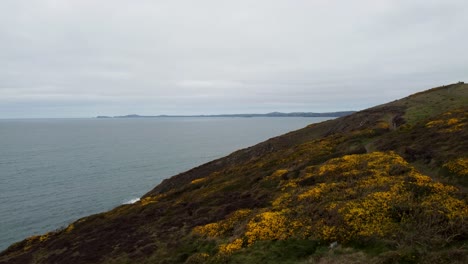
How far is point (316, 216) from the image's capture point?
25703 millimetres

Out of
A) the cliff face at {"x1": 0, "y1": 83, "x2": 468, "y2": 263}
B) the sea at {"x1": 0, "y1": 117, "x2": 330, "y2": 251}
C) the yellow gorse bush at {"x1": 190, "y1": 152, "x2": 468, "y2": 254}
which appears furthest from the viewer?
the sea at {"x1": 0, "y1": 117, "x2": 330, "y2": 251}

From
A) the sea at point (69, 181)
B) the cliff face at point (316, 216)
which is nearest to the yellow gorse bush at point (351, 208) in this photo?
the cliff face at point (316, 216)

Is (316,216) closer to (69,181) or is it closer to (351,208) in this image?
(351,208)

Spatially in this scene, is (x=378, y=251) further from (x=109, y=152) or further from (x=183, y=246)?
(x=109, y=152)

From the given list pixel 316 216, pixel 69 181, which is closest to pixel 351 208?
pixel 316 216

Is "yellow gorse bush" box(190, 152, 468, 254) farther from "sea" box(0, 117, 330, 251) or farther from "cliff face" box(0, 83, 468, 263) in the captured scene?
"sea" box(0, 117, 330, 251)

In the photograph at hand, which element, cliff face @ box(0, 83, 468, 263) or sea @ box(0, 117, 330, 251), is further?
sea @ box(0, 117, 330, 251)

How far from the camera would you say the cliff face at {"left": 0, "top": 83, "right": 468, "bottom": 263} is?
66.6 ft

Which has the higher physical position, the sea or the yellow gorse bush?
the yellow gorse bush

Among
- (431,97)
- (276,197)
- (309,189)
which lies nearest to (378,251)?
(309,189)

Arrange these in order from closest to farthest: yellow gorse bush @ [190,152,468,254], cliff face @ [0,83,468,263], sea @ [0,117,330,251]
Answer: cliff face @ [0,83,468,263]
yellow gorse bush @ [190,152,468,254]
sea @ [0,117,330,251]

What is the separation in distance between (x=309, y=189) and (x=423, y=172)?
10385 millimetres

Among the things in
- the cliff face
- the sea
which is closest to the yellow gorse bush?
the cliff face

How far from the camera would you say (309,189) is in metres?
33.7
